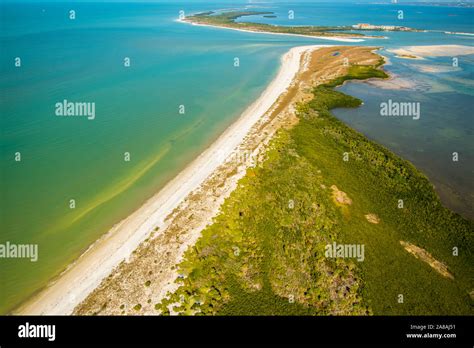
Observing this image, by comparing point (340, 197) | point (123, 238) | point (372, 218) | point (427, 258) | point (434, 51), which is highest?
point (434, 51)

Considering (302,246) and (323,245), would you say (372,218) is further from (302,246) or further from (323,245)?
(302,246)

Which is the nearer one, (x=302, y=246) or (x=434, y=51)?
(x=302, y=246)

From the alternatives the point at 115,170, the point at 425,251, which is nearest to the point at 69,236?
the point at 115,170

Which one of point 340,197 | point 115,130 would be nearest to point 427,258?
point 340,197

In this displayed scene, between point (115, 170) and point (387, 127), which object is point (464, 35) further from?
point (115, 170)

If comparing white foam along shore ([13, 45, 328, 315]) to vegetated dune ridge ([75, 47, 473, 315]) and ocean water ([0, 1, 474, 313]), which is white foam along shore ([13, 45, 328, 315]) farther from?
ocean water ([0, 1, 474, 313])

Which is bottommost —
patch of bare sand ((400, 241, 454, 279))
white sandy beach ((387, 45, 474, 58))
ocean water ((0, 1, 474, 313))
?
patch of bare sand ((400, 241, 454, 279))

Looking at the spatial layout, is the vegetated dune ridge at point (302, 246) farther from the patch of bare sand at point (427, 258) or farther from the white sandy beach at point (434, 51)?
the white sandy beach at point (434, 51)

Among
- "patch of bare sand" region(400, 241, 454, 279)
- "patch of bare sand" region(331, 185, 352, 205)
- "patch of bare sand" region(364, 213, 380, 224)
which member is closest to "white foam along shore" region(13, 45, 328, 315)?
"patch of bare sand" region(331, 185, 352, 205)
